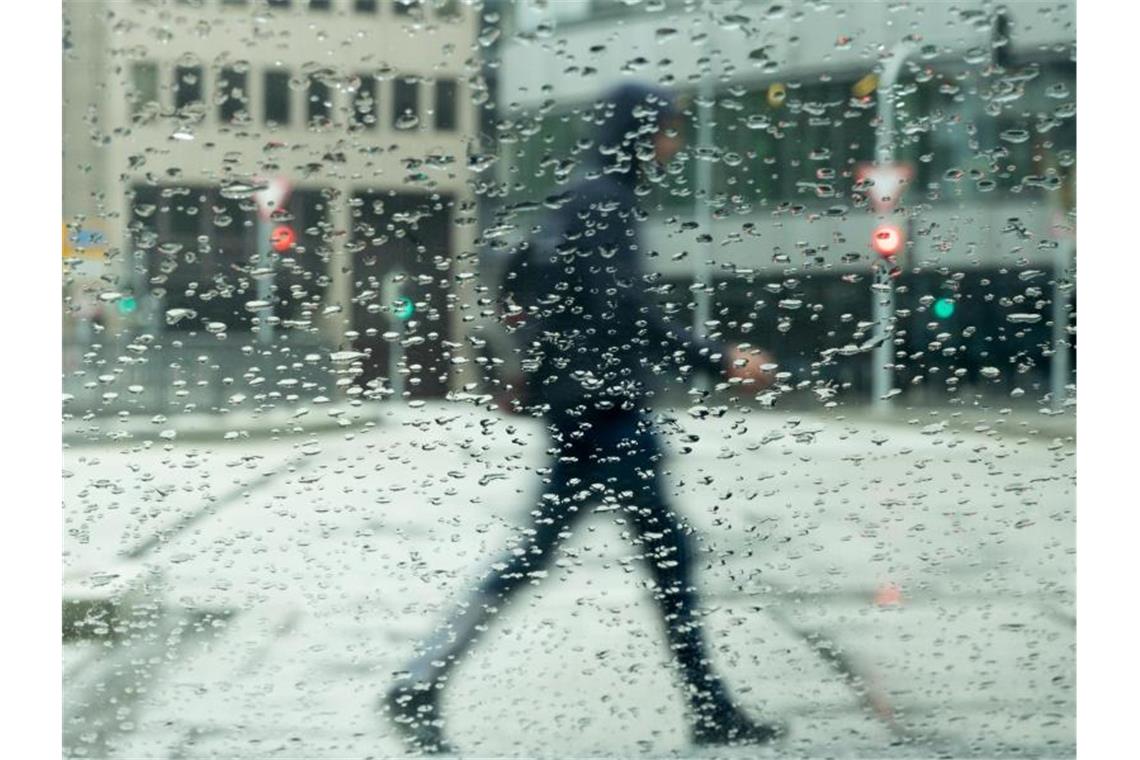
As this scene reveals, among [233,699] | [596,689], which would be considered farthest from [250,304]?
[596,689]

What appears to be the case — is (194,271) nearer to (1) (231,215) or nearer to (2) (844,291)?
(1) (231,215)

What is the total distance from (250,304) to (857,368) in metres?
1.06

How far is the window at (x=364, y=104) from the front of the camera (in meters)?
2.14

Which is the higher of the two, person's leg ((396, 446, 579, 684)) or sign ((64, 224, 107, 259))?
sign ((64, 224, 107, 259))

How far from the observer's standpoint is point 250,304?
213 centimetres

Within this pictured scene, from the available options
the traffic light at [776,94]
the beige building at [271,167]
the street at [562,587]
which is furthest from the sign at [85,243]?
the traffic light at [776,94]

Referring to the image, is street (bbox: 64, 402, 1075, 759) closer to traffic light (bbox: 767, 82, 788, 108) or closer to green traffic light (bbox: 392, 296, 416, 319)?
green traffic light (bbox: 392, 296, 416, 319)

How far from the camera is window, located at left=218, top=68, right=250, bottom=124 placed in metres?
2.12

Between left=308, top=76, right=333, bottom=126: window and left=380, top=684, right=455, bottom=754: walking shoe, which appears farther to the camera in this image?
left=380, top=684, right=455, bottom=754: walking shoe

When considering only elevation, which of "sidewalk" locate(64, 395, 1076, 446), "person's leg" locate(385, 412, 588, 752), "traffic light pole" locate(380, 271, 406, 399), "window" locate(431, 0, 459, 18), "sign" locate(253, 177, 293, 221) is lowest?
"person's leg" locate(385, 412, 588, 752)

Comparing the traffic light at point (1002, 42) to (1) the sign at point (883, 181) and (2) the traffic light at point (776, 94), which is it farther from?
(2) the traffic light at point (776, 94)

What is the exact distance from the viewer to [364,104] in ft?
7.01

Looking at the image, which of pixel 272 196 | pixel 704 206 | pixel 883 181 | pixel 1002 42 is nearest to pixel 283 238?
pixel 272 196

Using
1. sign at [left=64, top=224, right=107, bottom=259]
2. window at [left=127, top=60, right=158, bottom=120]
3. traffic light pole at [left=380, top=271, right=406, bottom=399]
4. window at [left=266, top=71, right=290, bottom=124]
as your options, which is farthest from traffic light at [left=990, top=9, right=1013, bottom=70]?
sign at [left=64, top=224, right=107, bottom=259]
